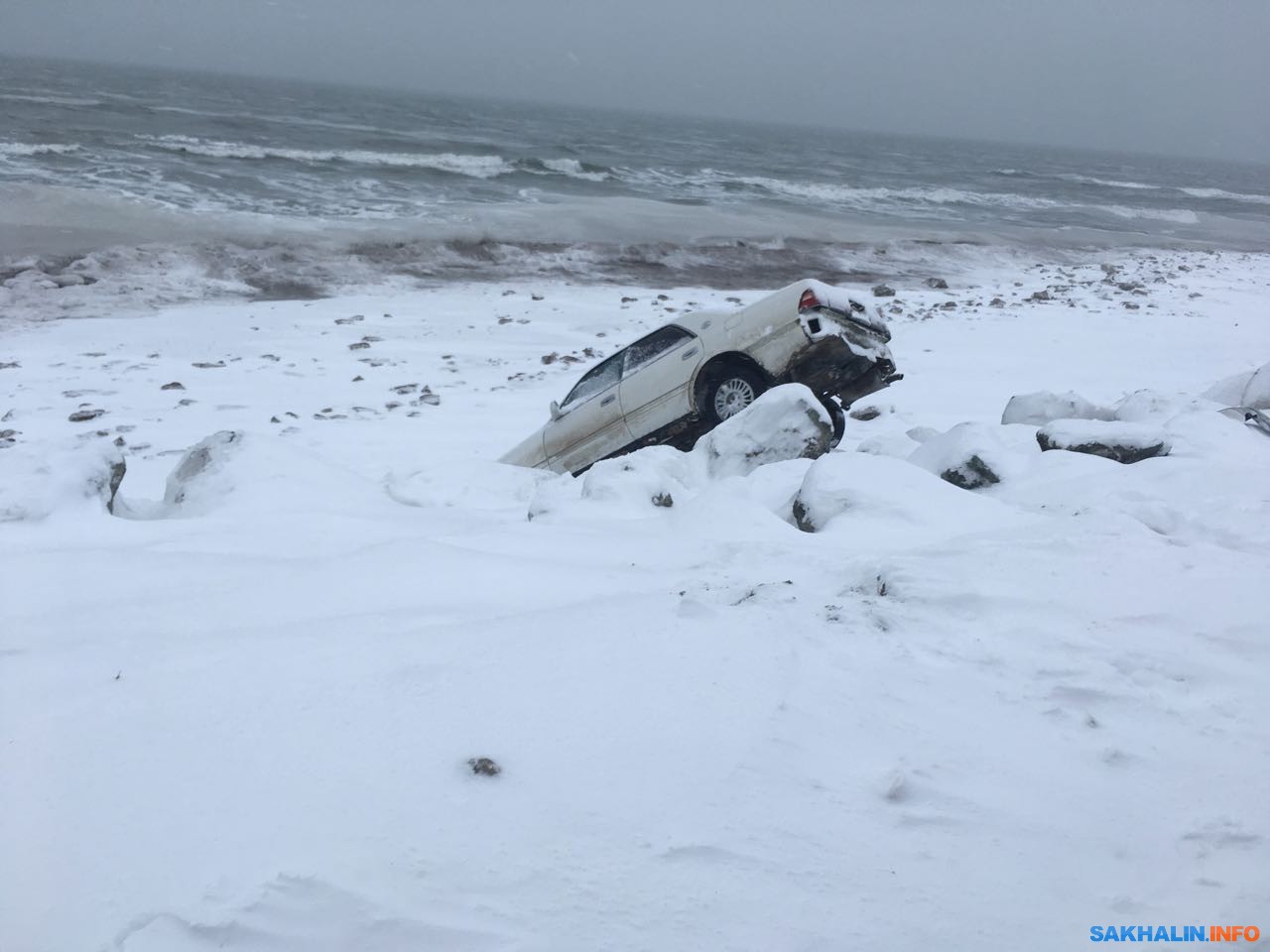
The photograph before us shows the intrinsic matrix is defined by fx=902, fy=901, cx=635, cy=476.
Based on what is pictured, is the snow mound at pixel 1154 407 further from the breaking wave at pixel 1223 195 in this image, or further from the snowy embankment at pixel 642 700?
the breaking wave at pixel 1223 195

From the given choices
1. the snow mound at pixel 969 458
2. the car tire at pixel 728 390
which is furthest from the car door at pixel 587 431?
the snow mound at pixel 969 458

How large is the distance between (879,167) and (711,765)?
64594 millimetres

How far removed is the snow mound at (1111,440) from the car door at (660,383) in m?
2.90

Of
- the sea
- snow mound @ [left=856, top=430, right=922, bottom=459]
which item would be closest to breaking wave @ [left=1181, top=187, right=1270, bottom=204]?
the sea

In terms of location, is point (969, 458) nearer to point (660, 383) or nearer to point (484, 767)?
point (660, 383)

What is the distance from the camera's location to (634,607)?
12.1 ft

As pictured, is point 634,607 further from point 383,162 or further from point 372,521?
point 383,162

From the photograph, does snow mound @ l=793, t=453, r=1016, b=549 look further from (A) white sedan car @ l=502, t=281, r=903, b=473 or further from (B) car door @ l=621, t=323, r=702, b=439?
(B) car door @ l=621, t=323, r=702, b=439

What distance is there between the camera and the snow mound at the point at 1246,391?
7621 millimetres

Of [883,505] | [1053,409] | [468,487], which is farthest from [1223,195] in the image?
[468,487]

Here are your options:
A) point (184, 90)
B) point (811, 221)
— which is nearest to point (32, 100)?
point (184, 90)

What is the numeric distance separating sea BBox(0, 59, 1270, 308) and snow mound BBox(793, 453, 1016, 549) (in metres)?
12.2

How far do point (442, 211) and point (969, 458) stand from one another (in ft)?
71.4

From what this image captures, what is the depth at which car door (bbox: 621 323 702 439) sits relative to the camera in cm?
776
